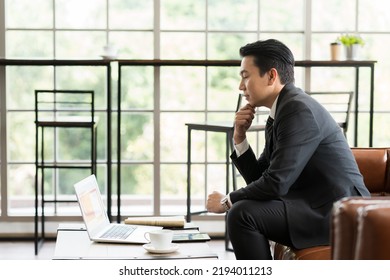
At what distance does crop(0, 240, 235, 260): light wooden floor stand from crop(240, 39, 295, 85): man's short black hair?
6.01 ft

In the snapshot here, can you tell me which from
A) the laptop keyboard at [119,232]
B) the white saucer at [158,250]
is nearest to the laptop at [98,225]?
the laptop keyboard at [119,232]

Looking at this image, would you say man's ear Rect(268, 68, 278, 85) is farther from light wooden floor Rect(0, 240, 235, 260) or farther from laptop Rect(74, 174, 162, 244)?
light wooden floor Rect(0, 240, 235, 260)

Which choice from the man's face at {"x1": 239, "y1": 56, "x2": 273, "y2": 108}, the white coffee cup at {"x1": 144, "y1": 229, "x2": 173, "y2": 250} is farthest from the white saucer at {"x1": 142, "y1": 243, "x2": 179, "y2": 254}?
the man's face at {"x1": 239, "y1": 56, "x2": 273, "y2": 108}

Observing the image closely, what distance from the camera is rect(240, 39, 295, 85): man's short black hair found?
352 centimetres

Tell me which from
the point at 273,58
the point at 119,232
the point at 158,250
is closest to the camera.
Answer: the point at 158,250

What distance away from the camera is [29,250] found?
5.31 meters

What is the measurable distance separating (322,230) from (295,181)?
9.8 inches

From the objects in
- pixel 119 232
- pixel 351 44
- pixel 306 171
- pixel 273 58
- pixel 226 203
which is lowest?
pixel 119 232

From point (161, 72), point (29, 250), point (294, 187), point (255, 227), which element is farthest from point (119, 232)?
point (161, 72)

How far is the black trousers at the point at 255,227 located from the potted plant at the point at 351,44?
Result: 8.31ft

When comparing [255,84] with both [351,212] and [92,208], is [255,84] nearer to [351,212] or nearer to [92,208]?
[92,208]

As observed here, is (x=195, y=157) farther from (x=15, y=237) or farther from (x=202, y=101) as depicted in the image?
(x=15, y=237)

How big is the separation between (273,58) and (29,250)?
8.43ft

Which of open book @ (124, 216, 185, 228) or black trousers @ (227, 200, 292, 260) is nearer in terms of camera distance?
black trousers @ (227, 200, 292, 260)
